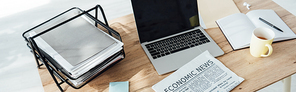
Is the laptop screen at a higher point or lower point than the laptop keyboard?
higher

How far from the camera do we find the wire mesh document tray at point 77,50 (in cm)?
94

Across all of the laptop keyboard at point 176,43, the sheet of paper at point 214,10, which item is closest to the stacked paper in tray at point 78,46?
the laptop keyboard at point 176,43

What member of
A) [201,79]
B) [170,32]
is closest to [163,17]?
[170,32]

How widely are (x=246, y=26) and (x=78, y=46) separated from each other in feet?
2.42

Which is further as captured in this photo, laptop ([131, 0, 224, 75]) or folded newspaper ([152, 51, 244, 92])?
laptop ([131, 0, 224, 75])

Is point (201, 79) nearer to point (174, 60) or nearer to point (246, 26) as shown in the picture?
point (174, 60)

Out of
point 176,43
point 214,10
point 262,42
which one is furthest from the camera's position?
point 214,10

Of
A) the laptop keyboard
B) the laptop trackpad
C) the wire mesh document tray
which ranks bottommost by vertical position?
the laptop trackpad

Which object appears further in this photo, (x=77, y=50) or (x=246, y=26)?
(x=246, y=26)

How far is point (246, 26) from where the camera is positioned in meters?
1.14

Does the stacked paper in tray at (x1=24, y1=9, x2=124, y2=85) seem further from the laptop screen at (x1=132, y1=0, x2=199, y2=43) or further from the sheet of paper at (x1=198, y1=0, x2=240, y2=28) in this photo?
the sheet of paper at (x1=198, y1=0, x2=240, y2=28)

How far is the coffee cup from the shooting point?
0.96 metres

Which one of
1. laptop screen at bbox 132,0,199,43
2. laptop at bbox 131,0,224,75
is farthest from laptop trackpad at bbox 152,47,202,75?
laptop screen at bbox 132,0,199,43

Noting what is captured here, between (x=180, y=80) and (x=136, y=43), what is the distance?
31 centimetres
